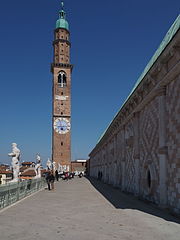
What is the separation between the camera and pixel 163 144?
10.5m

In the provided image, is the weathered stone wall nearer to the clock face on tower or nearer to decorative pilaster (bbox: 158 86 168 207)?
decorative pilaster (bbox: 158 86 168 207)

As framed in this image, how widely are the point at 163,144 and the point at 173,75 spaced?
2592mm

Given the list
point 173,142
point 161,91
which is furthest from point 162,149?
point 161,91

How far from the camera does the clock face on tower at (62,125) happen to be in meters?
65.2

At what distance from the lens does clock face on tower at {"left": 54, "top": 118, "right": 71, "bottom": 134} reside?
214ft

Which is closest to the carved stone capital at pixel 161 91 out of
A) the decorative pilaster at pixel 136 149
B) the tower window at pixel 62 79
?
the decorative pilaster at pixel 136 149

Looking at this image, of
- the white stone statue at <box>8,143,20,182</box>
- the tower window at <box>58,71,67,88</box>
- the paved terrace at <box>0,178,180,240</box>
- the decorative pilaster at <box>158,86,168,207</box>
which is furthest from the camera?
the tower window at <box>58,71,67,88</box>

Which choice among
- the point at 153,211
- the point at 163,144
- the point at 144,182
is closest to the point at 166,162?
the point at 163,144

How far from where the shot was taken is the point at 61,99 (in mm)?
67500

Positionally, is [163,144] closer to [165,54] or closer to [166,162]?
[166,162]

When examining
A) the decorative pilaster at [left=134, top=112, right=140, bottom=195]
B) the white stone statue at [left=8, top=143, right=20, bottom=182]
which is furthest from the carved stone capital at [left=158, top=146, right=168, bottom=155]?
the white stone statue at [left=8, top=143, right=20, bottom=182]

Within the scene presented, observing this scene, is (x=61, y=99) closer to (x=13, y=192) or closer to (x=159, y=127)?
(x=13, y=192)

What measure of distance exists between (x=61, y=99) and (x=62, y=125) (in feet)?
21.1

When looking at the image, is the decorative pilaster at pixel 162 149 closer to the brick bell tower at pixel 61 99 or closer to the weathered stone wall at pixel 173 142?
the weathered stone wall at pixel 173 142
